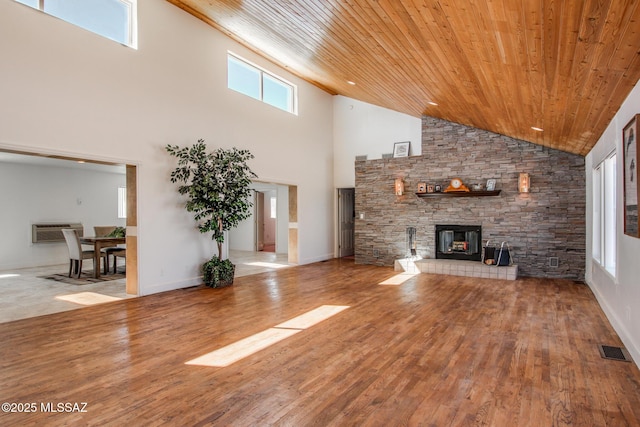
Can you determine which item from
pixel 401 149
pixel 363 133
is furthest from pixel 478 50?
pixel 363 133

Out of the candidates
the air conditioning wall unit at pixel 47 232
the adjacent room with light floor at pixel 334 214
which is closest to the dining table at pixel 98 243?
the adjacent room with light floor at pixel 334 214

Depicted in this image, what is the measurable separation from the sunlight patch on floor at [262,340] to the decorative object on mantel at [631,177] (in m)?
3.03

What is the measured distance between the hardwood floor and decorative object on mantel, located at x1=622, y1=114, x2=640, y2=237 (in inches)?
45.2

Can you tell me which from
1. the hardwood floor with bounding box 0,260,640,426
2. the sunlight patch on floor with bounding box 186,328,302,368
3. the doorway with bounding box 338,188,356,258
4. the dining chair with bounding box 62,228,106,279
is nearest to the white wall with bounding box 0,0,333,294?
the hardwood floor with bounding box 0,260,640,426

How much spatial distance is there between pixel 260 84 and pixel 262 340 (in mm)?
5787

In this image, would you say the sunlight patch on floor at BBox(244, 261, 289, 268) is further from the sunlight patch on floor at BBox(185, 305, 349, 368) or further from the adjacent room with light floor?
the sunlight patch on floor at BBox(185, 305, 349, 368)

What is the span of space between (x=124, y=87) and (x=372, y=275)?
533cm

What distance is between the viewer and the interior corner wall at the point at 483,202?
6703mm

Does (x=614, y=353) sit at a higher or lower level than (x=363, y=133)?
lower

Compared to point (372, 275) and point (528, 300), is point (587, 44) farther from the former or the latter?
point (372, 275)

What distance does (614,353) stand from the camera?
124 inches

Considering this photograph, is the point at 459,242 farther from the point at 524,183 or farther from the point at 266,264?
the point at 266,264

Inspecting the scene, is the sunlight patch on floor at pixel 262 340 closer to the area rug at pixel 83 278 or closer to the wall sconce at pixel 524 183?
the area rug at pixel 83 278

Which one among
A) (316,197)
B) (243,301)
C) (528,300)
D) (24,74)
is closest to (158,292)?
(243,301)
